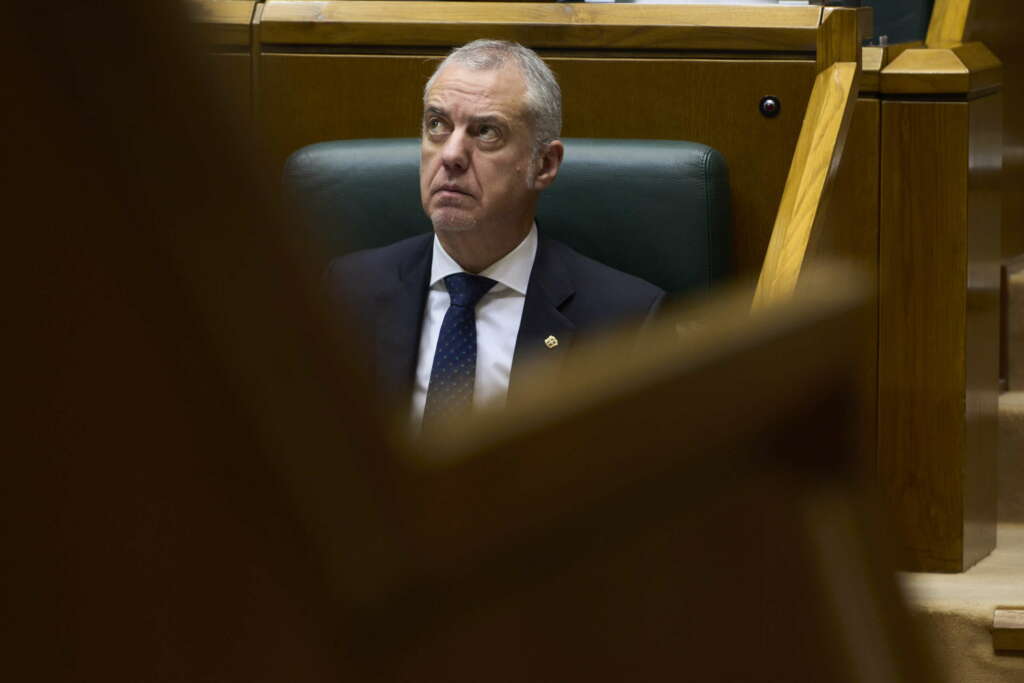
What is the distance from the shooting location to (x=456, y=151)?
1.65 m

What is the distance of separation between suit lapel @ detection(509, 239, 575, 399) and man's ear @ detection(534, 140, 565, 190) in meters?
0.07

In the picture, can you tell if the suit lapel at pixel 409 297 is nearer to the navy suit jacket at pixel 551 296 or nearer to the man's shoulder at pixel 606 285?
the navy suit jacket at pixel 551 296

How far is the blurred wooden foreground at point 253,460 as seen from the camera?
0.19 meters

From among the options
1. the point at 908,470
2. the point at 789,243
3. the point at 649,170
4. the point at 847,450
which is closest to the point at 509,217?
the point at 649,170

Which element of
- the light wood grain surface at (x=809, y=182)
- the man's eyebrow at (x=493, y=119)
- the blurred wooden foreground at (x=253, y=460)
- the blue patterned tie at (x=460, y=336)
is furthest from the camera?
the man's eyebrow at (x=493, y=119)

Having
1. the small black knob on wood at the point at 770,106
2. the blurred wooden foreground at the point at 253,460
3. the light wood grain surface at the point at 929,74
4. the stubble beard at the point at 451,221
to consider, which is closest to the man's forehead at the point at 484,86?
the stubble beard at the point at 451,221

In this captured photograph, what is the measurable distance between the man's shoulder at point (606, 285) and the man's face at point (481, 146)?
2.9 inches

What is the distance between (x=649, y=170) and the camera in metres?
1.65

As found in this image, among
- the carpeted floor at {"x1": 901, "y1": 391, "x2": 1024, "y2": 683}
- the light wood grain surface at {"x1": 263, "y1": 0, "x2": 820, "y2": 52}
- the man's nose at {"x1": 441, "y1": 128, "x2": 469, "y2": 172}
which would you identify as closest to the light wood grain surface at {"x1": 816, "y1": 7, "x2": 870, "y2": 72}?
the light wood grain surface at {"x1": 263, "y1": 0, "x2": 820, "y2": 52}

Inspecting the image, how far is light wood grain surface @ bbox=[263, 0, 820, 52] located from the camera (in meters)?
1.73

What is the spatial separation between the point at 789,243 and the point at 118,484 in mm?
1213

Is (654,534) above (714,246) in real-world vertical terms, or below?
above

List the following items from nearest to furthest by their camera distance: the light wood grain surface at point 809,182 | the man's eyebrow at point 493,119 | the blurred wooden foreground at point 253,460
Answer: the blurred wooden foreground at point 253,460 → the light wood grain surface at point 809,182 → the man's eyebrow at point 493,119

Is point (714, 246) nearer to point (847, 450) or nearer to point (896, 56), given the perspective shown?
point (896, 56)
